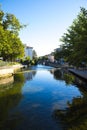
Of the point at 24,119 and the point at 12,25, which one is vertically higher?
the point at 12,25

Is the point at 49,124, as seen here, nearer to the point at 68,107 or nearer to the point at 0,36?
the point at 68,107

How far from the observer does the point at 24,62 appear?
→ 550 ft

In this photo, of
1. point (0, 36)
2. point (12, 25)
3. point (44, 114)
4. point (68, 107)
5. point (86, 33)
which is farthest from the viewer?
point (12, 25)

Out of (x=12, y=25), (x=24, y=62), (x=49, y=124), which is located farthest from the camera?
(x=24, y=62)

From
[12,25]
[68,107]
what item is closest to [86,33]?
[68,107]

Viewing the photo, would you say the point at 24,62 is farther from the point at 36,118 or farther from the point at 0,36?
the point at 36,118

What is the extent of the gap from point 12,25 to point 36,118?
167 ft

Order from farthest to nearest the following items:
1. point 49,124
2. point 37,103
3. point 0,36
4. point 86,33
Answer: point 0,36 → point 86,33 → point 37,103 → point 49,124

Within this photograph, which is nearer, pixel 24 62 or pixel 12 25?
pixel 12 25

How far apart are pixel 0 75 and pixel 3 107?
94.3 ft

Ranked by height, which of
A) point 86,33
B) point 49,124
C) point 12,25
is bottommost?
point 49,124

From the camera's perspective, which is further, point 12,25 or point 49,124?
point 12,25

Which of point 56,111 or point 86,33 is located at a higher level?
point 86,33

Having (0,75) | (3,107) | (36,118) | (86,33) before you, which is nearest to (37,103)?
(3,107)
